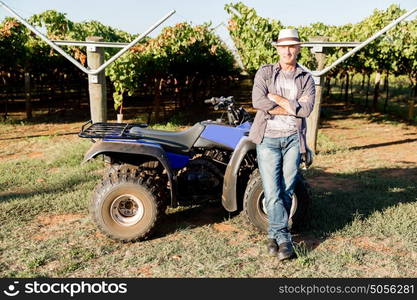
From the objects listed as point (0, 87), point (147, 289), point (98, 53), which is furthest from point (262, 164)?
point (0, 87)

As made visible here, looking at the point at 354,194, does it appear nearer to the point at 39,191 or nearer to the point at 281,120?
the point at 281,120

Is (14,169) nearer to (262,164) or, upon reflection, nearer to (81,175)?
(81,175)

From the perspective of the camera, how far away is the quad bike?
150 inches

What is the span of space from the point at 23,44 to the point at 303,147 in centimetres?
1025

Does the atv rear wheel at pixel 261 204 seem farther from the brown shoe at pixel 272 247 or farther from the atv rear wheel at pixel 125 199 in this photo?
the atv rear wheel at pixel 125 199

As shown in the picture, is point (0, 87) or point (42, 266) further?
point (0, 87)

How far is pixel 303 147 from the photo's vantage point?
336cm

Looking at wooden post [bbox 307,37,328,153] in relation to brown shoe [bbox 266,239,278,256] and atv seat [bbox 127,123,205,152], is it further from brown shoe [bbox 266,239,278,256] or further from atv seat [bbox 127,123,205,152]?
brown shoe [bbox 266,239,278,256]

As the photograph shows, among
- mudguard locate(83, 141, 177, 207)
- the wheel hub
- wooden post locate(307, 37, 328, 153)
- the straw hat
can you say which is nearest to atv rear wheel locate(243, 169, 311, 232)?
mudguard locate(83, 141, 177, 207)

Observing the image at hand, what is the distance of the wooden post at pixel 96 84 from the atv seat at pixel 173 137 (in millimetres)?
2637

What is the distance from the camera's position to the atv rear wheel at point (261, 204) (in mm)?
3902

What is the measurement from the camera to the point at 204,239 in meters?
3.93

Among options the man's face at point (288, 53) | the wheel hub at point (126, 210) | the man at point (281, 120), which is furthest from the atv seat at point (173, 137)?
the man's face at point (288, 53)

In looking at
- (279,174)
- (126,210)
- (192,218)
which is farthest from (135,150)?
(279,174)
